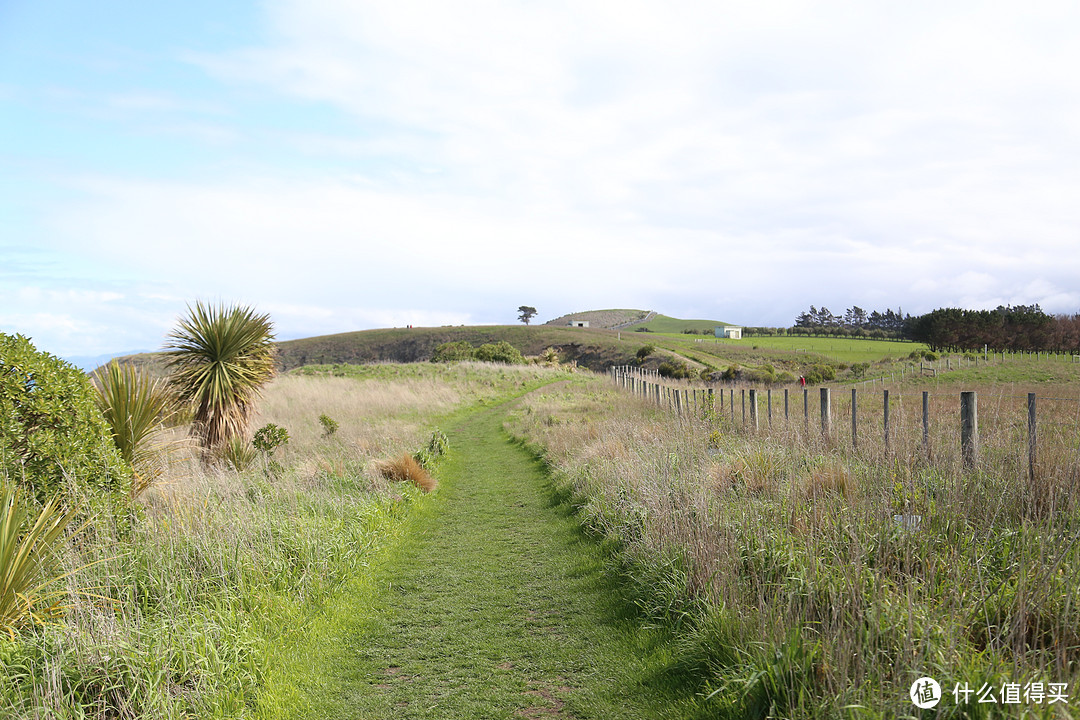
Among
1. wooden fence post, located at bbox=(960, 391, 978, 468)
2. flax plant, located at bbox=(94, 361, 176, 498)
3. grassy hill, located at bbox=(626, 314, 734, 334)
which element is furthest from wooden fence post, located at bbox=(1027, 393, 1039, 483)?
grassy hill, located at bbox=(626, 314, 734, 334)

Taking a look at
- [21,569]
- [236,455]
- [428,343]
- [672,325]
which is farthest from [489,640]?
[672,325]

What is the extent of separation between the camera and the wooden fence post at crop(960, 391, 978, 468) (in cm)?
671

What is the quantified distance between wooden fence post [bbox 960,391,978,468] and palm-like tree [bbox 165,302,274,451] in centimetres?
1201

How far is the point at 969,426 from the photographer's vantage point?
283 inches

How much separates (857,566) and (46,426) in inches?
268

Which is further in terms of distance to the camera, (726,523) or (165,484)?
(165,484)

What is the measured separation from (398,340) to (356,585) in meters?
104

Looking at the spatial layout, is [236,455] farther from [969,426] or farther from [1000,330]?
[1000,330]

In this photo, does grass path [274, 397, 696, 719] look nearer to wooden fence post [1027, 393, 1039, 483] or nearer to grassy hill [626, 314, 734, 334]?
wooden fence post [1027, 393, 1039, 483]

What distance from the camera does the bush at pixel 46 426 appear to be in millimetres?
5266

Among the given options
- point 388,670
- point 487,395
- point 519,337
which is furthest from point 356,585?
point 519,337

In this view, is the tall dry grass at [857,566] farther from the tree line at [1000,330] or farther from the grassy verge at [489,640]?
the tree line at [1000,330]

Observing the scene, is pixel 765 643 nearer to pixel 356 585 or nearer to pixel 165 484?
pixel 356 585

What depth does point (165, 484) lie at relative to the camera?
25.8ft
